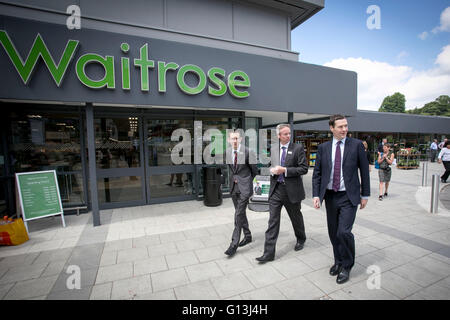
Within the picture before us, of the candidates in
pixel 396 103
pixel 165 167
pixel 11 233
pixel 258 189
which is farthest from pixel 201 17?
pixel 396 103

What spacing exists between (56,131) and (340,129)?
6.34m

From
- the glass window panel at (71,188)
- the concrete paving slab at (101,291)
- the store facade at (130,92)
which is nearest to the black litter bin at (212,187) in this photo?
the store facade at (130,92)

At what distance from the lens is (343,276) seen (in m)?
2.64

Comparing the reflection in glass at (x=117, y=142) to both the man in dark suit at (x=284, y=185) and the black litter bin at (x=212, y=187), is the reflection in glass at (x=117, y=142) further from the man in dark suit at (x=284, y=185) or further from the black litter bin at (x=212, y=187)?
the man in dark suit at (x=284, y=185)

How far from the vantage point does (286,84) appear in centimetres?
609

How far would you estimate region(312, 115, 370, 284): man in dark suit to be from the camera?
103 inches

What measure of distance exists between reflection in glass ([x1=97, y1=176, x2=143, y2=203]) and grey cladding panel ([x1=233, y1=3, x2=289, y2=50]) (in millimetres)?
5353

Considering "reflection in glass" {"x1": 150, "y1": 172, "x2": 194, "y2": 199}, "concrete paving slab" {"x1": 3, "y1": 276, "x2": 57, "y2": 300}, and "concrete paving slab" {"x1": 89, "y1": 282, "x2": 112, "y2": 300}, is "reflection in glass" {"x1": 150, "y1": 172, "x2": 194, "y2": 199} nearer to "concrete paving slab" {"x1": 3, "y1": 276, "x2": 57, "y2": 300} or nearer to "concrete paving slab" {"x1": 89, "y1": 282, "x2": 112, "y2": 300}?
"concrete paving slab" {"x1": 3, "y1": 276, "x2": 57, "y2": 300}

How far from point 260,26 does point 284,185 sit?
608cm

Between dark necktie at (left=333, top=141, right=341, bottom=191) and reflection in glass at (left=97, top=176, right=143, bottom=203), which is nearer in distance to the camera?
dark necktie at (left=333, top=141, right=341, bottom=191)

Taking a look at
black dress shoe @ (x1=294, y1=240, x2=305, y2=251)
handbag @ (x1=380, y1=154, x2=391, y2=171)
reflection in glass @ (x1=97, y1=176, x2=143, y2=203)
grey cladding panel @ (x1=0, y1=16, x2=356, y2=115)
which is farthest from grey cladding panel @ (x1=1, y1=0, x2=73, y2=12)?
handbag @ (x1=380, y1=154, x2=391, y2=171)

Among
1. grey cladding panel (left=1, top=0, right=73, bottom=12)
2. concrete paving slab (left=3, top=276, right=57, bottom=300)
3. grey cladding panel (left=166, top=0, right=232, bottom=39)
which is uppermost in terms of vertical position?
grey cladding panel (left=166, top=0, right=232, bottom=39)
